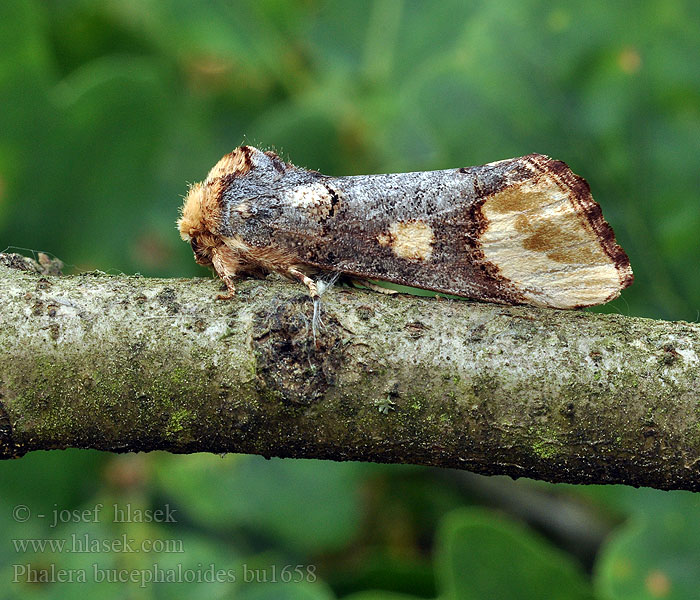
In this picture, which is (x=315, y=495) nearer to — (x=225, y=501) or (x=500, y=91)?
(x=225, y=501)

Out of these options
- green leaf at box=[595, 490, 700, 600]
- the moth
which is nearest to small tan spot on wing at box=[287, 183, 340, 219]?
the moth

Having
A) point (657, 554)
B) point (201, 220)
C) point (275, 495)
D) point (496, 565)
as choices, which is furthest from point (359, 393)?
point (275, 495)

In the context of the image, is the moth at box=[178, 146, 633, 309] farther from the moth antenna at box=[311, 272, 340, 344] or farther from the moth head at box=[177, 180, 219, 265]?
the moth antenna at box=[311, 272, 340, 344]

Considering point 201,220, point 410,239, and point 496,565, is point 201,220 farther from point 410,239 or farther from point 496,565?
point 496,565

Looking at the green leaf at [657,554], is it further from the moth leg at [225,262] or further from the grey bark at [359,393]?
the moth leg at [225,262]

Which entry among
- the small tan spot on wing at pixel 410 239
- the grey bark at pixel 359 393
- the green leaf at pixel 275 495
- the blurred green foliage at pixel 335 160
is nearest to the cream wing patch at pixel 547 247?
the small tan spot on wing at pixel 410 239

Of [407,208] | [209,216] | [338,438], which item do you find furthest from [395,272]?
[338,438]
